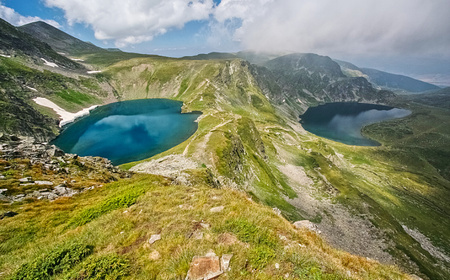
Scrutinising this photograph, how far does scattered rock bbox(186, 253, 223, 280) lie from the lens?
27.3ft

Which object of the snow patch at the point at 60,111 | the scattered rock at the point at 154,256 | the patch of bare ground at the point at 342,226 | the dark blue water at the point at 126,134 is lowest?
the patch of bare ground at the point at 342,226

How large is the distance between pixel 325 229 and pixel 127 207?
7643cm

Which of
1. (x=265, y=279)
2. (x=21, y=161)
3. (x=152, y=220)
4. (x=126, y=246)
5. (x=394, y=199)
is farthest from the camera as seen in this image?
(x=394, y=199)

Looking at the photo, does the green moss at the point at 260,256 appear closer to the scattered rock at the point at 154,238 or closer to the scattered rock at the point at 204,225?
the scattered rock at the point at 204,225

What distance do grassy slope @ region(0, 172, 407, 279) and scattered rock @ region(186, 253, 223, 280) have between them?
40 cm

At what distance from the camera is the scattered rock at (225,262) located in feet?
28.8

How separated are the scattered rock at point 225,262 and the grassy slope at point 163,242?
0.30 m

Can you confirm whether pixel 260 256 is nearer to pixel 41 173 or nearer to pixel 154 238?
pixel 154 238

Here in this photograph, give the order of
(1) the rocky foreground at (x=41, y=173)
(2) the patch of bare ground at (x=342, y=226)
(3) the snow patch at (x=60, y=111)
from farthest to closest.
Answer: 1. (3) the snow patch at (x=60, y=111)
2. (2) the patch of bare ground at (x=342, y=226)
3. (1) the rocky foreground at (x=41, y=173)

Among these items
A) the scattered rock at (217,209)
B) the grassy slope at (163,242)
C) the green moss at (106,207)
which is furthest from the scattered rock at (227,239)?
the green moss at (106,207)

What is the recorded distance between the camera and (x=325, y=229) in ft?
234

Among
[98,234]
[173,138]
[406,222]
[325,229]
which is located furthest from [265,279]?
[406,222]

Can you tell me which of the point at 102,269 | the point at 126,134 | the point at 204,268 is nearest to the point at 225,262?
the point at 204,268

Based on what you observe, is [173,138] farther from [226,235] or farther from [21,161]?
[226,235]
